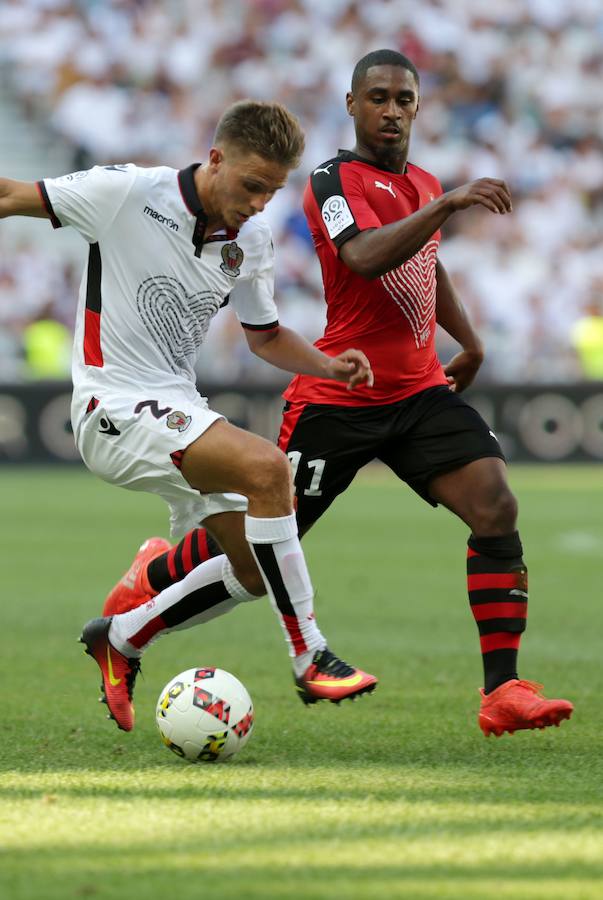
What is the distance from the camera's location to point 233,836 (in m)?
3.78

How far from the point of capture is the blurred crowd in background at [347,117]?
20.5m

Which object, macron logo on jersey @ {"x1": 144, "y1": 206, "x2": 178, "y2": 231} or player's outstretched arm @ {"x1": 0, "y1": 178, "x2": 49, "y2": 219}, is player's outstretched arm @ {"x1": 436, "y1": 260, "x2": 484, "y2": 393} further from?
player's outstretched arm @ {"x1": 0, "y1": 178, "x2": 49, "y2": 219}

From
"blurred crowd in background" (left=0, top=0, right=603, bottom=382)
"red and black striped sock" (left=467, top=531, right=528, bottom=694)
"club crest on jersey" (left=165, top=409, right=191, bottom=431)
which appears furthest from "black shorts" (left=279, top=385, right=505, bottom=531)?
"blurred crowd in background" (left=0, top=0, right=603, bottom=382)

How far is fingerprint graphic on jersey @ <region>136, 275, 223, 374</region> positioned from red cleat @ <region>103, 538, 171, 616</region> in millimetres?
835

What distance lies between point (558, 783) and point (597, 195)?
18220 millimetres

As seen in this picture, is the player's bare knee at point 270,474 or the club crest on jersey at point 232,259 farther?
the club crest on jersey at point 232,259

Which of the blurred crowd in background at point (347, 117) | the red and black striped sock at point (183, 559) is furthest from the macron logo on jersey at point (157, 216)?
the blurred crowd in background at point (347, 117)

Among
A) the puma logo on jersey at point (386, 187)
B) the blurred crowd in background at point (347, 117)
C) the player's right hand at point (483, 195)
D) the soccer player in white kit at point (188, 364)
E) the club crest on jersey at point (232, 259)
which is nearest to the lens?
the player's right hand at point (483, 195)

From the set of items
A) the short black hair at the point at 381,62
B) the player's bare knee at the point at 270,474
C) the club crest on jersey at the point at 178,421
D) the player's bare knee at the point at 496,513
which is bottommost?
the player's bare knee at the point at 496,513

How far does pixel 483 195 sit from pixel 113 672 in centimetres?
215

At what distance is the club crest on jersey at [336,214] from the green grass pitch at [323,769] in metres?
1.77

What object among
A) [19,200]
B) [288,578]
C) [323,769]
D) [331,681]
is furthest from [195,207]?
[323,769]

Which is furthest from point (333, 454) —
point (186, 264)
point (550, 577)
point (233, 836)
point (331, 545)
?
point (331, 545)

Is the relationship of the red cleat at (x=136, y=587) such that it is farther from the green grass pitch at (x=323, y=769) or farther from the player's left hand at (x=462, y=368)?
the player's left hand at (x=462, y=368)
